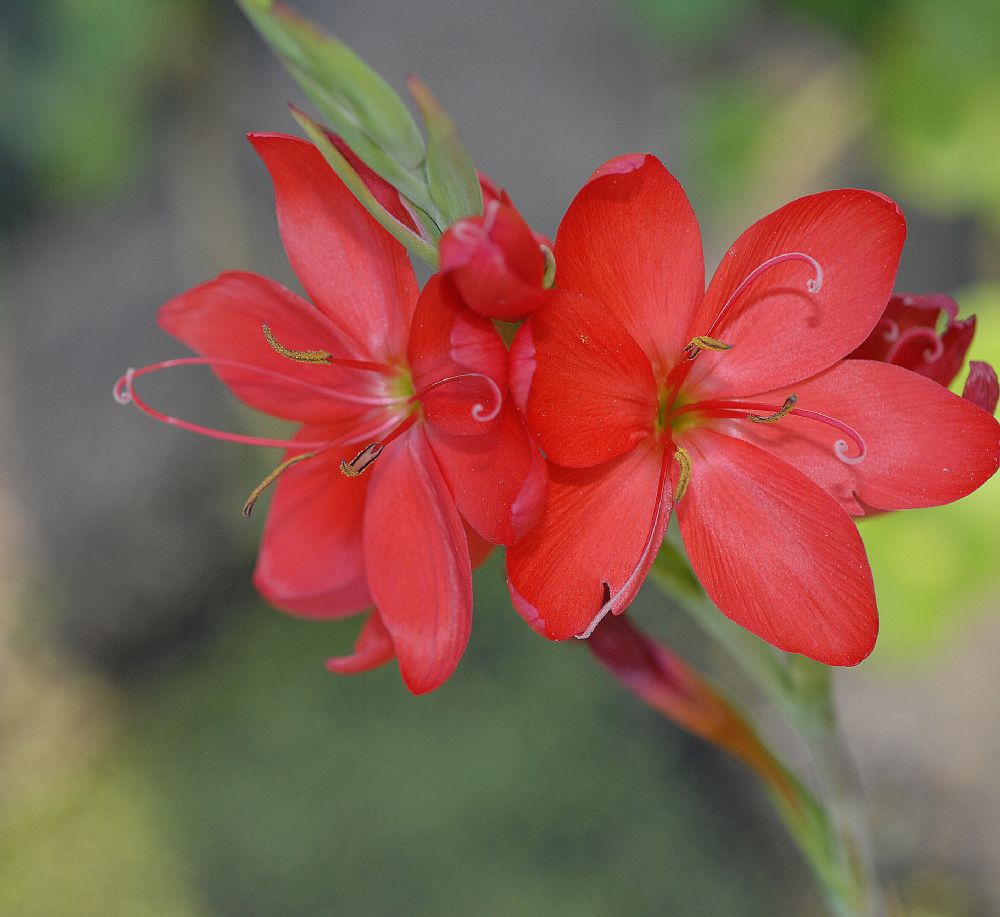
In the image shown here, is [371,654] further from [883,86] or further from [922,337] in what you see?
[883,86]

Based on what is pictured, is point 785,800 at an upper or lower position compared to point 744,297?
lower

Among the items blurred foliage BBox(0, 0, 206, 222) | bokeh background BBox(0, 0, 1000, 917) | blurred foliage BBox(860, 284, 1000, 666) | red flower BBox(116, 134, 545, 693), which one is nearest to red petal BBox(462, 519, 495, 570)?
red flower BBox(116, 134, 545, 693)

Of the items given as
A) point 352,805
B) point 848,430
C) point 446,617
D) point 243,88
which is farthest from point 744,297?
point 243,88

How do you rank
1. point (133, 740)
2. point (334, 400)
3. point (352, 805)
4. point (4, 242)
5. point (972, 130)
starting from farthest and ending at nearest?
point (4, 242)
point (133, 740)
point (352, 805)
point (972, 130)
point (334, 400)

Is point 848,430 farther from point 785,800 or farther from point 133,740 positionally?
point 133,740

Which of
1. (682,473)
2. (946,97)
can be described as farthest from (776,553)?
(946,97)

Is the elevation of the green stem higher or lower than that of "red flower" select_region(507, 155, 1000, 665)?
lower

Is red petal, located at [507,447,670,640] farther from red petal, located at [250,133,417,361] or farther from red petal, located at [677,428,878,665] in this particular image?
red petal, located at [250,133,417,361]
